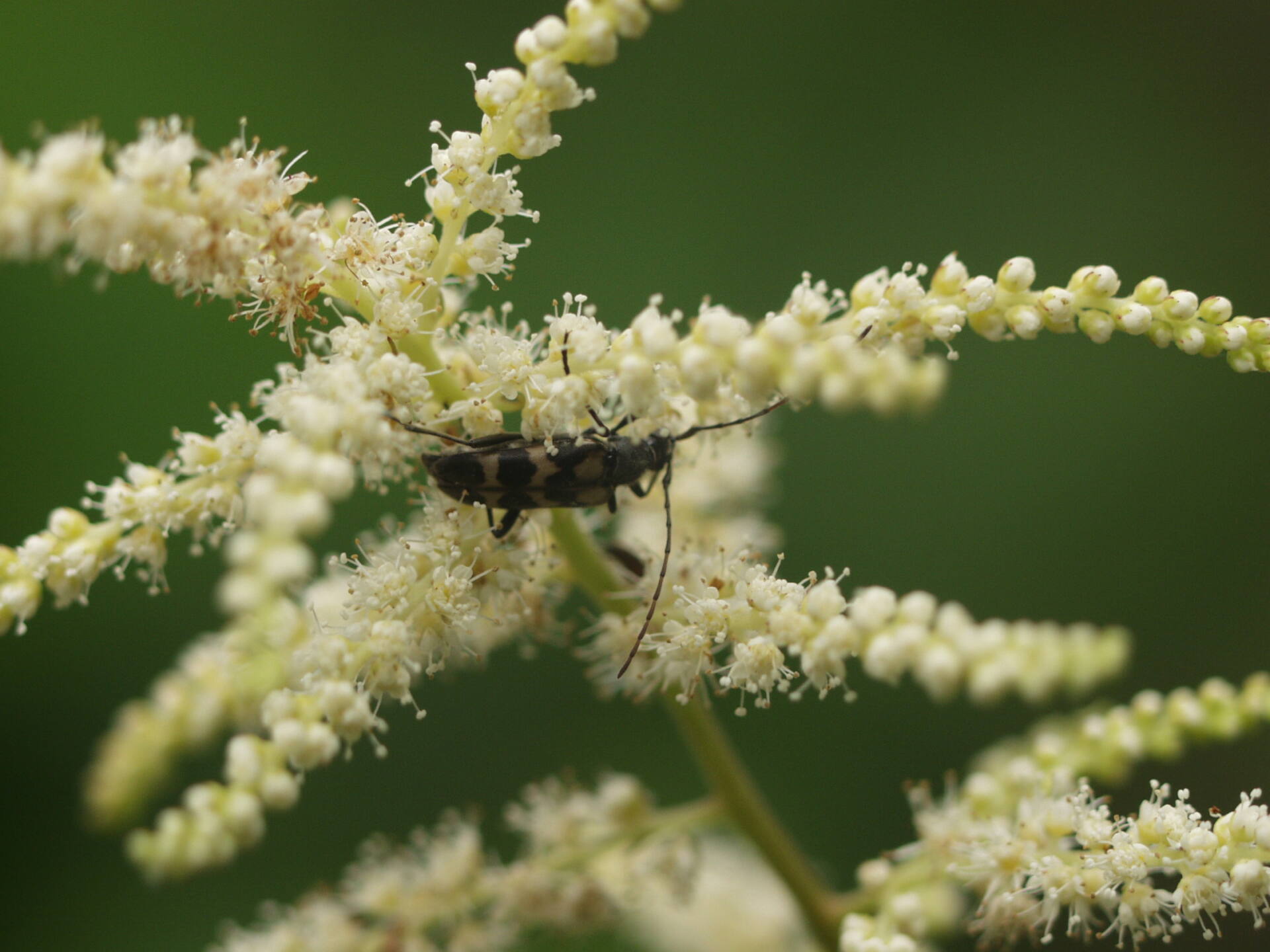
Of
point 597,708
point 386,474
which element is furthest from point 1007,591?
point 386,474

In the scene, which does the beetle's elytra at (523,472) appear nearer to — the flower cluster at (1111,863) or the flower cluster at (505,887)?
the flower cluster at (505,887)

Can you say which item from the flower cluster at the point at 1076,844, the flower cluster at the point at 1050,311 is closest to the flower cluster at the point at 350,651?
the flower cluster at the point at 1050,311

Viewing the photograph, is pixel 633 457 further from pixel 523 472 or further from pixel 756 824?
pixel 756 824

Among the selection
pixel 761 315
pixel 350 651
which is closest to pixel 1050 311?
pixel 350 651

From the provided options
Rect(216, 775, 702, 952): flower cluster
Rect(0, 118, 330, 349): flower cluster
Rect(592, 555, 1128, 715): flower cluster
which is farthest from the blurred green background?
Rect(0, 118, 330, 349): flower cluster

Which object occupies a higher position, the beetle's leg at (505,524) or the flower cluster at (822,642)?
the beetle's leg at (505,524)

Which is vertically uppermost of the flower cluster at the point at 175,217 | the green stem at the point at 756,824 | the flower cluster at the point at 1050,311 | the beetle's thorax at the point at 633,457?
the flower cluster at the point at 175,217
